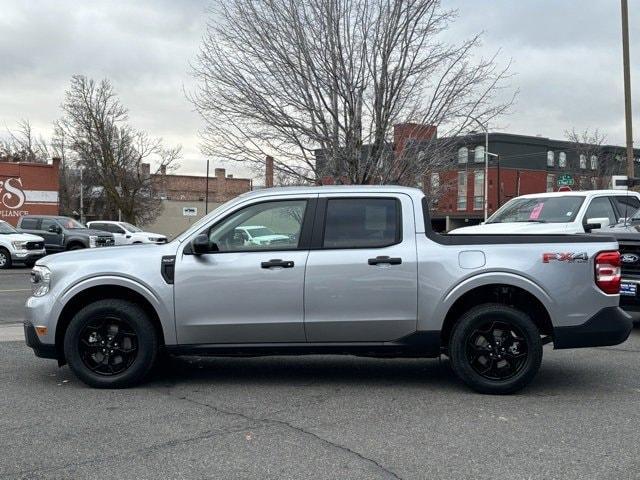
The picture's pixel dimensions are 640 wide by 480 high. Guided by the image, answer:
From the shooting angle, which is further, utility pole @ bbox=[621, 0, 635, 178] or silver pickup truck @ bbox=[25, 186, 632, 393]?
utility pole @ bbox=[621, 0, 635, 178]

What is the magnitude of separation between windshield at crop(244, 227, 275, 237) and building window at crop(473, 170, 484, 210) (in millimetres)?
57967

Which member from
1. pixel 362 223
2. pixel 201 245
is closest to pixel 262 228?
pixel 201 245

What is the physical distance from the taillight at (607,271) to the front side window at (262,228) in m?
2.60

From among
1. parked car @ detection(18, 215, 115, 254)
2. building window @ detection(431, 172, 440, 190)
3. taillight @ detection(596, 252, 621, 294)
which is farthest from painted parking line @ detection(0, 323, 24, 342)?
parked car @ detection(18, 215, 115, 254)

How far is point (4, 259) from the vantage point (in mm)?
22516

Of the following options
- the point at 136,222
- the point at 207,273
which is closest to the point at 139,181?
the point at 136,222

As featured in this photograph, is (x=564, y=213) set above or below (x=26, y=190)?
below

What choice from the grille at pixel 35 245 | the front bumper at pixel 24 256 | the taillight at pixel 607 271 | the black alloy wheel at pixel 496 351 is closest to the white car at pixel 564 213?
the taillight at pixel 607 271

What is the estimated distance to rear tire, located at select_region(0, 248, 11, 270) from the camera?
22.4 m

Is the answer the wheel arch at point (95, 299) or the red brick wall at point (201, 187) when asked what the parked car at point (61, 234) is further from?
the red brick wall at point (201, 187)

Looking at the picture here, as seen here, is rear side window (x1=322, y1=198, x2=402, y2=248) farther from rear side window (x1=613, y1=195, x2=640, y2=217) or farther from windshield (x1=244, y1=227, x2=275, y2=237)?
rear side window (x1=613, y1=195, x2=640, y2=217)

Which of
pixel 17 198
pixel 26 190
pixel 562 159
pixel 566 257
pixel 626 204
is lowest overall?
pixel 566 257

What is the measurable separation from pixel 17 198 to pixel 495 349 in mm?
33506

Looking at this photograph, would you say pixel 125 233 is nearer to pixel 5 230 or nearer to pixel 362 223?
pixel 5 230
